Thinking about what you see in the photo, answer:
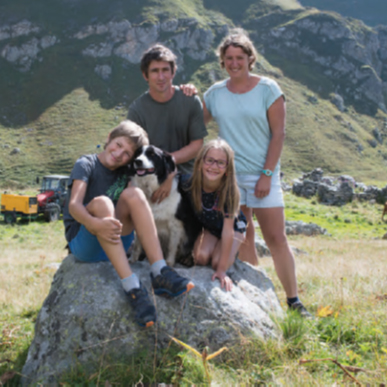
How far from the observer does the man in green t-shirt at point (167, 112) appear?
3924 millimetres

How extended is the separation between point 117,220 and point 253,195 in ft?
5.34

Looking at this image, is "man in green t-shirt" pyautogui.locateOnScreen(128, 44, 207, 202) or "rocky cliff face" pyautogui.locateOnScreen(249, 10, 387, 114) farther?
"rocky cliff face" pyautogui.locateOnScreen(249, 10, 387, 114)

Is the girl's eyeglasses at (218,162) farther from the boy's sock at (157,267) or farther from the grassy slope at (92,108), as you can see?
the grassy slope at (92,108)

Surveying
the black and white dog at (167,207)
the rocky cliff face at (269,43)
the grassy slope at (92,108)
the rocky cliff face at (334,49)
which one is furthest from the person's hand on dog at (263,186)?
the rocky cliff face at (334,49)

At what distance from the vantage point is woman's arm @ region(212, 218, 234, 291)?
3.40 m

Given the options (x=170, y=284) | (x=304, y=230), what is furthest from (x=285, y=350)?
(x=304, y=230)

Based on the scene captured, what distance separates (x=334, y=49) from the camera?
11881 centimetres

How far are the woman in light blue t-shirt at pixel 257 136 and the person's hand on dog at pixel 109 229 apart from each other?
1.57 meters

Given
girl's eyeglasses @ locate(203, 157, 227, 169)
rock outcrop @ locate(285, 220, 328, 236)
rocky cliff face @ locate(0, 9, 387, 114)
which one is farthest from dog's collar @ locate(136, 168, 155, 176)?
rocky cliff face @ locate(0, 9, 387, 114)

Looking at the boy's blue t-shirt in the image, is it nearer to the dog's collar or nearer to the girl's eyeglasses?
the dog's collar

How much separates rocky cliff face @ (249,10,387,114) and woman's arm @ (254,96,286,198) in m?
112

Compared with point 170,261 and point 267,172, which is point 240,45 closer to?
point 267,172

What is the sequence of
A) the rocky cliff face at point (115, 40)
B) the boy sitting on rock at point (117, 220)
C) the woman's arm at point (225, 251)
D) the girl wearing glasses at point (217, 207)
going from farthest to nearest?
the rocky cliff face at point (115, 40), the girl wearing glasses at point (217, 207), the woman's arm at point (225, 251), the boy sitting on rock at point (117, 220)

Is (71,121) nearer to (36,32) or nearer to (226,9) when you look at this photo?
(36,32)
